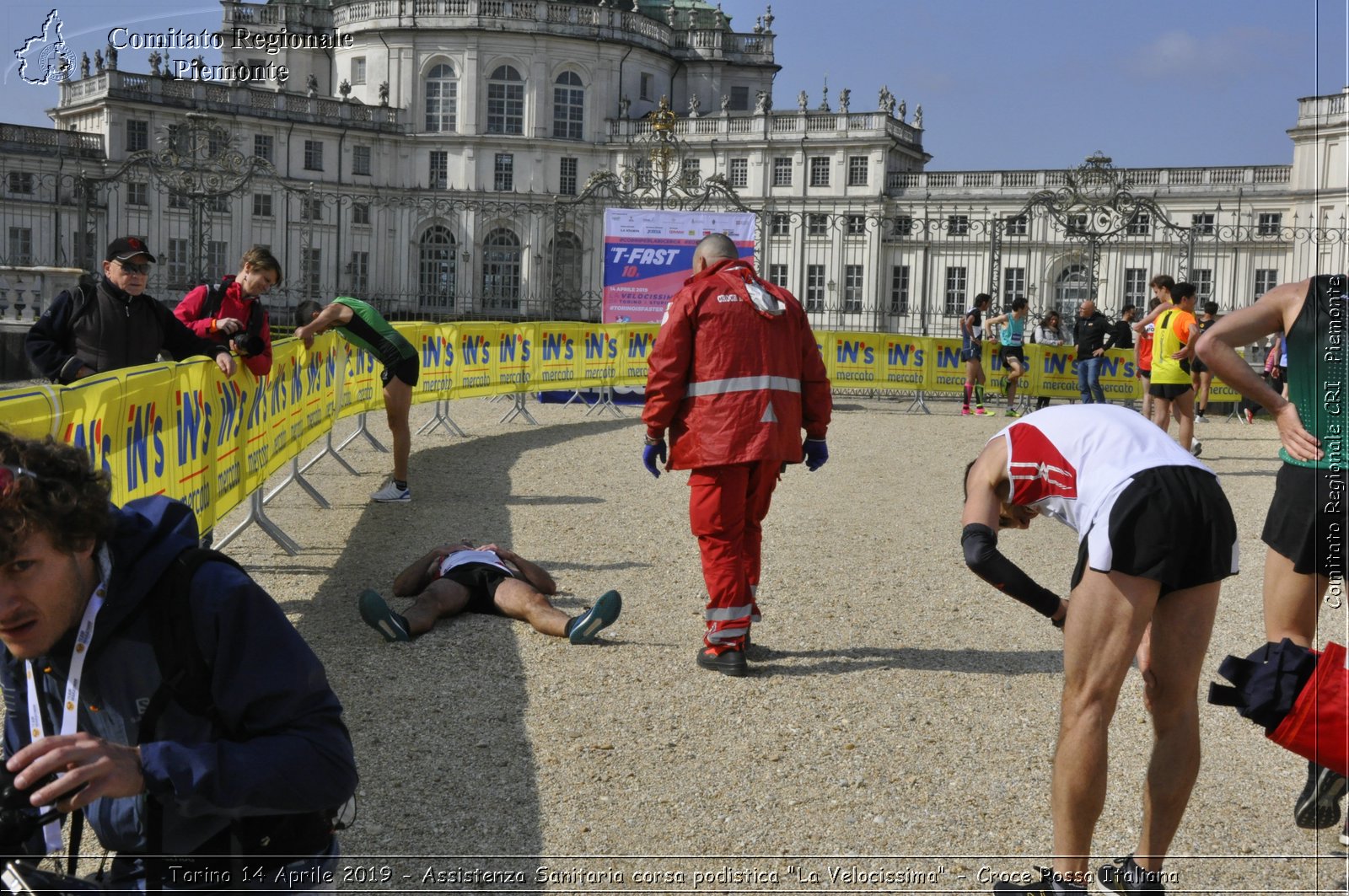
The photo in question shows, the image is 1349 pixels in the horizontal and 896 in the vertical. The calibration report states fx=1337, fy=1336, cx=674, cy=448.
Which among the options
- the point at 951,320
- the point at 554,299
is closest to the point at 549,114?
the point at 951,320

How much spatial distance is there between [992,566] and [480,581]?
13.7 feet

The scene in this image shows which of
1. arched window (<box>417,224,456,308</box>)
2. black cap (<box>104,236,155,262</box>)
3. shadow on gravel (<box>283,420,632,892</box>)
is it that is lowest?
shadow on gravel (<box>283,420,632,892</box>)

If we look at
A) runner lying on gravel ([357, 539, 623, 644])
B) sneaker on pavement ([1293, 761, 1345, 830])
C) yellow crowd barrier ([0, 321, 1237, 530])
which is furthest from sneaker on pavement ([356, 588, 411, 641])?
sneaker on pavement ([1293, 761, 1345, 830])

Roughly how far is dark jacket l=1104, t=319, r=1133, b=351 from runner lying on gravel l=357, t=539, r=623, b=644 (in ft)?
50.2

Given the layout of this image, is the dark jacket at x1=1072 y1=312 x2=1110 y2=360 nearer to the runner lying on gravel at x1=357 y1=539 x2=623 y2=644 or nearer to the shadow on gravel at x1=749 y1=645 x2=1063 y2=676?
the shadow on gravel at x1=749 y1=645 x2=1063 y2=676

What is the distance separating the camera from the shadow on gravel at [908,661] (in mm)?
6484

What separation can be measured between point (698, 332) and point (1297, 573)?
9.69ft

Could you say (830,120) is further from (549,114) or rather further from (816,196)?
(549,114)

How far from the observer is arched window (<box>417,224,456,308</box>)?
179 ft

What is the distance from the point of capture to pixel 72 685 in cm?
230

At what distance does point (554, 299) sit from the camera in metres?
27.7

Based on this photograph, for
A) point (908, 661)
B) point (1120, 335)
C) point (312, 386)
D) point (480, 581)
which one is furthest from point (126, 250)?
point (1120, 335)

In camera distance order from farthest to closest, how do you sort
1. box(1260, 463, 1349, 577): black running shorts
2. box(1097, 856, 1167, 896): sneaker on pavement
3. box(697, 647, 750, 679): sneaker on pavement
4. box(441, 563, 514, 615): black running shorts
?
box(441, 563, 514, 615): black running shorts, box(697, 647, 750, 679): sneaker on pavement, box(1260, 463, 1349, 577): black running shorts, box(1097, 856, 1167, 896): sneaker on pavement

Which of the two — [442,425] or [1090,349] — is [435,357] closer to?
[442,425]
